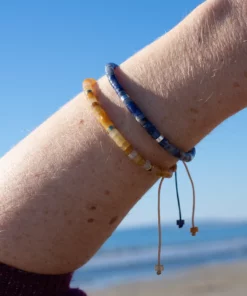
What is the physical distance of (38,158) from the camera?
896 millimetres

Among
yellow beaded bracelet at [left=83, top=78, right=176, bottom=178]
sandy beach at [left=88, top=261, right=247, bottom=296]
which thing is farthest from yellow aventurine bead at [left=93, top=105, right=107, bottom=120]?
sandy beach at [left=88, top=261, right=247, bottom=296]

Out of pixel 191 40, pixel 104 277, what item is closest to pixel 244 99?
pixel 191 40

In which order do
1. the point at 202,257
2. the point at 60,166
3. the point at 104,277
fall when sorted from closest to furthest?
the point at 60,166
the point at 104,277
the point at 202,257

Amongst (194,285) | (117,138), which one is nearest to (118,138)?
(117,138)

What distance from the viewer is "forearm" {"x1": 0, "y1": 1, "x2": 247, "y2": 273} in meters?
0.87

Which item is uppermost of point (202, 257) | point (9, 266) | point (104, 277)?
point (202, 257)

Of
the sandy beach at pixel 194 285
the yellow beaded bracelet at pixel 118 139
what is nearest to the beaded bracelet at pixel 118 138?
the yellow beaded bracelet at pixel 118 139

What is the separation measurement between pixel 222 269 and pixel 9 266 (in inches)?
554

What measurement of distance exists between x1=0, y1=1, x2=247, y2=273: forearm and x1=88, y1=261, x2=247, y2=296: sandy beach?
9.94 meters

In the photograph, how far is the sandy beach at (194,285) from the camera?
11133 mm

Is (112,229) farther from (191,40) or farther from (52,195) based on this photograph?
(191,40)

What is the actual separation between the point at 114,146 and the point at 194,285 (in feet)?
37.8

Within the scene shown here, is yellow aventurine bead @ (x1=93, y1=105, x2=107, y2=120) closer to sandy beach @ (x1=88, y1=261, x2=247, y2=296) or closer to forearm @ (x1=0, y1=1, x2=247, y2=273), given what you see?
forearm @ (x1=0, y1=1, x2=247, y2=273)

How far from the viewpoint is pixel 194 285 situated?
1193 centimetres
